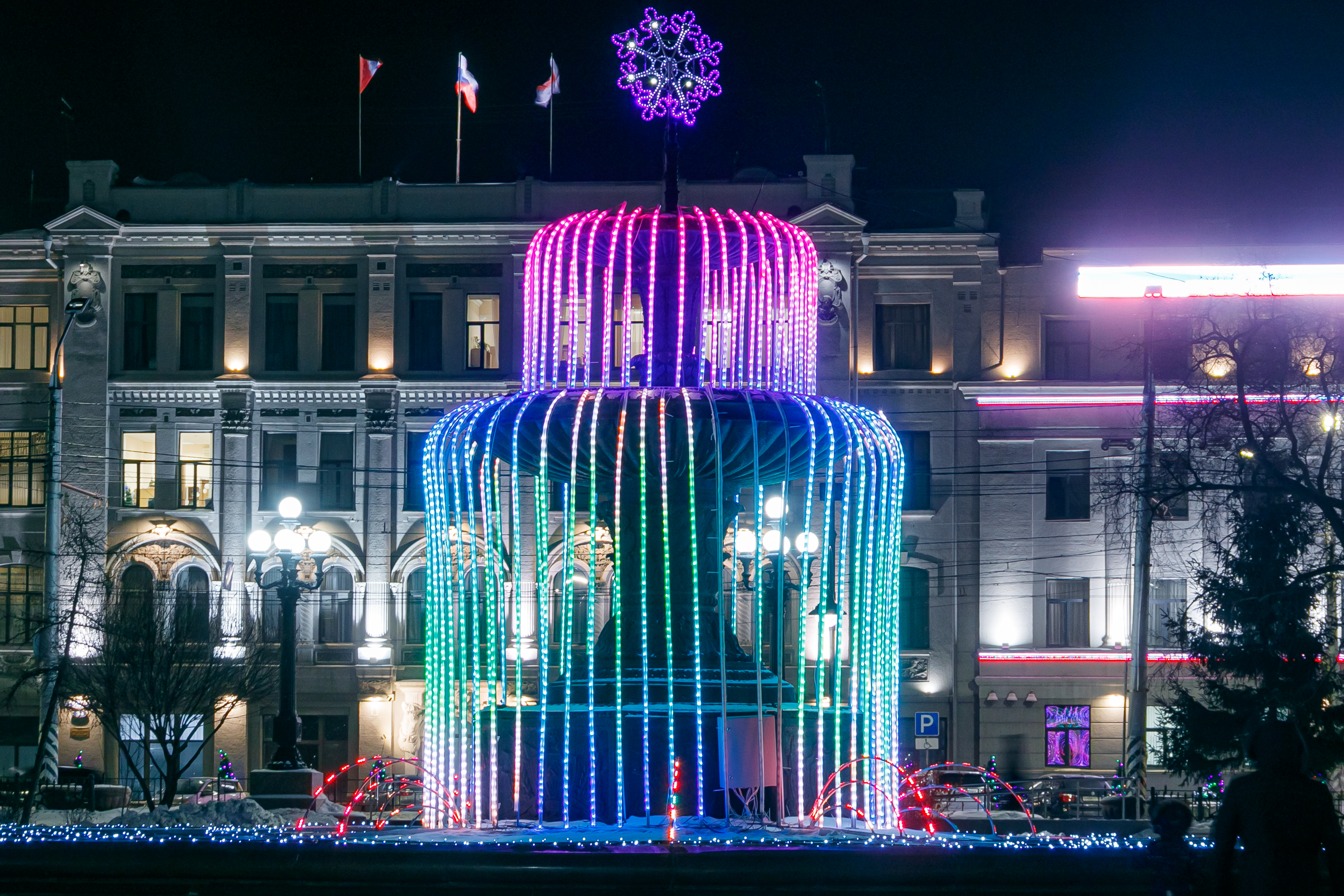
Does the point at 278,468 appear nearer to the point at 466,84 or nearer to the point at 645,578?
the point at 466,84

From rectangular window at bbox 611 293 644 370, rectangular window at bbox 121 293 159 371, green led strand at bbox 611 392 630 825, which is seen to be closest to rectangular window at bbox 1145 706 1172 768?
rectangular window at bbox 611 293 644 370

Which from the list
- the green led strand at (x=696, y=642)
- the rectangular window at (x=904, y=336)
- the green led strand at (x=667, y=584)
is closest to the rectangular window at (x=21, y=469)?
the rectangular window at (x=904, y=336)

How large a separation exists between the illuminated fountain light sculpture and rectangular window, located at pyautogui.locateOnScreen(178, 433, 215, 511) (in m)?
23.2

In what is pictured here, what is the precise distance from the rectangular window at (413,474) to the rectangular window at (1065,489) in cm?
1459

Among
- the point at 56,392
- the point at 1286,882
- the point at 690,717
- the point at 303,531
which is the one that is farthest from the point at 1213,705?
the point at 1286,882

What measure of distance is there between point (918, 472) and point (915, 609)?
3.19m

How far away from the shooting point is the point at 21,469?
130ft

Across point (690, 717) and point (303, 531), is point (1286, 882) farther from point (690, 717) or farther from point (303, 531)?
point (303, 531)

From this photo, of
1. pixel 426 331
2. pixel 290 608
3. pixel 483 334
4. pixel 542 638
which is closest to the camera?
pixel 542 638

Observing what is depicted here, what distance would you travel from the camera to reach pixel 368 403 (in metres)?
39.3

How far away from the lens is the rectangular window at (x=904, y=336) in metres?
39.4

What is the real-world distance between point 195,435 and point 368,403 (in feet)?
13.8

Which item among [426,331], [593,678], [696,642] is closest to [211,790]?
[426,331]

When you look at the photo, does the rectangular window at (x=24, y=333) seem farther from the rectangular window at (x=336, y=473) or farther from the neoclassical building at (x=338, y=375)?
the rectangular window at (x=336, y=473)
